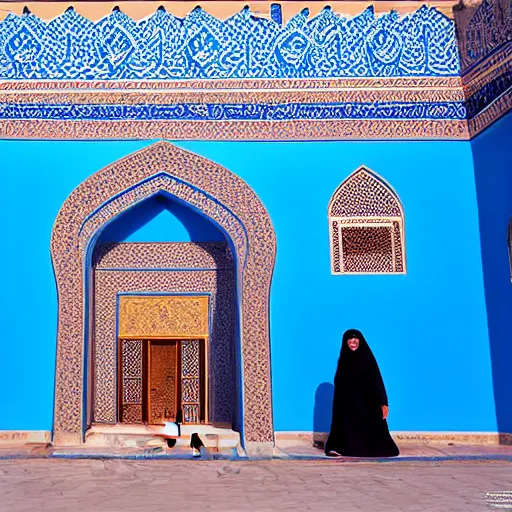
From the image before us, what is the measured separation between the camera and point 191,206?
4188 millimetres

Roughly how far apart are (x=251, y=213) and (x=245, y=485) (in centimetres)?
187

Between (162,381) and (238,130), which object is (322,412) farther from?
(238,130)

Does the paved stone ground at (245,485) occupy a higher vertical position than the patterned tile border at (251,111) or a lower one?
lower

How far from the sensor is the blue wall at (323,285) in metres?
3.99

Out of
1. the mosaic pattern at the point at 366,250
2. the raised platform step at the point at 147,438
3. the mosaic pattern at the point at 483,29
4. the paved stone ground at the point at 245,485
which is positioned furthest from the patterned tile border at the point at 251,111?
the paved stone ground at the point at 245,485

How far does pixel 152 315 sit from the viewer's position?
14.2 feet

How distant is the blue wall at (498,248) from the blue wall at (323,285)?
0.06 m

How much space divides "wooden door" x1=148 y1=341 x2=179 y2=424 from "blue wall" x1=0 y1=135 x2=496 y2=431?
2.08 feet

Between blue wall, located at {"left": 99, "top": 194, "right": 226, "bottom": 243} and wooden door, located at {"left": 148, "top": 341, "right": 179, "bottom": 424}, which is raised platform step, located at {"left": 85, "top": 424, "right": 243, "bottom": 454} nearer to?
wooden door, located at {"left": 148, "top": 341, "right": 179, "bottom": 424}

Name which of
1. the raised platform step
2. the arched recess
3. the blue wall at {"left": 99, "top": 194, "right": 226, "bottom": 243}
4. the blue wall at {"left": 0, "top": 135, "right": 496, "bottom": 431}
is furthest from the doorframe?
the blue wall at {"left": 99, "top": 194, "right": 226, "bottom": 243}

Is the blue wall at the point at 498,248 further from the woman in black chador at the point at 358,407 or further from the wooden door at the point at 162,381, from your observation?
the wooden door at the point at 162,381

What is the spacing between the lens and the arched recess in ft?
12.8

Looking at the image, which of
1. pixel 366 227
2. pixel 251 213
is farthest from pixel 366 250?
pixel 251 213

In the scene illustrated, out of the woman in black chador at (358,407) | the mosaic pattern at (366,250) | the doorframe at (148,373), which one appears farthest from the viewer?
the doorframe at (148,373)
